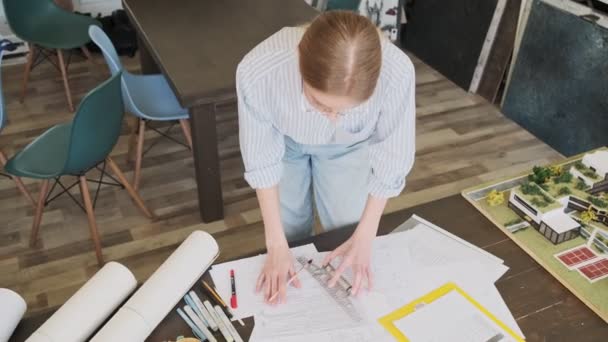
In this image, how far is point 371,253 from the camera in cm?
129

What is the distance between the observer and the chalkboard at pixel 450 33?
326cm

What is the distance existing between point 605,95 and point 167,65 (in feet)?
6.46

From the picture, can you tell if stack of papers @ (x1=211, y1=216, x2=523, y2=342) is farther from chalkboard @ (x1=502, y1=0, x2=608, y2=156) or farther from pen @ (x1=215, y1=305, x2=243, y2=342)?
chalkboard @ (x1=502, y1=0, x2=608, y2=156)

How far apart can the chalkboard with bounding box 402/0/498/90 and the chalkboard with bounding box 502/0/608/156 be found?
1.07ft

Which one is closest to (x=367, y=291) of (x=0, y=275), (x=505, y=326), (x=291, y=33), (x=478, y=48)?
(x=505, y=326)

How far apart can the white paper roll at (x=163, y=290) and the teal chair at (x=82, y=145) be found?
770mm

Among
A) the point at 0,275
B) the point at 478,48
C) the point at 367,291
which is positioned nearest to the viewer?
the point at 367,291

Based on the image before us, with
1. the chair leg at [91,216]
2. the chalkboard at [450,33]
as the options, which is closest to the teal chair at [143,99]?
the chair leg at [91,216]

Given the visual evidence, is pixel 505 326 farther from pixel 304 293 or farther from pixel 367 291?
pixel 304 293

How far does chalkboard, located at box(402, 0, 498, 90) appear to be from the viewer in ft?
10.7

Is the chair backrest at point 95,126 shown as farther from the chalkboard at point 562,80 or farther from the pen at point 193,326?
the chalkboard at point 562,80

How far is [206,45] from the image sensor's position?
7.57ft

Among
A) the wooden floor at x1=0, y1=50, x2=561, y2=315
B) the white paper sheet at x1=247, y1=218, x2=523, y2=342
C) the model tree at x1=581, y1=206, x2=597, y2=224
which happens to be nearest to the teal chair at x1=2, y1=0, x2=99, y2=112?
the wooden floor at x1=0, y1=50, x2=561, y2=315

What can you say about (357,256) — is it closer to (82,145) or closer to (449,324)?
(449,324)
